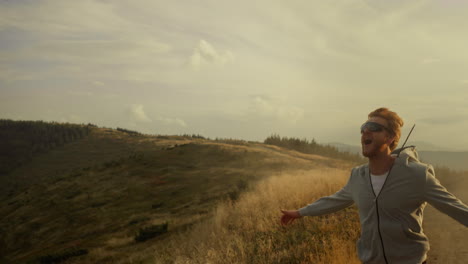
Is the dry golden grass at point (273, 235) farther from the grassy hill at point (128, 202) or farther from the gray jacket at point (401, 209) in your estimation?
the gray jacket at point (401, 209)

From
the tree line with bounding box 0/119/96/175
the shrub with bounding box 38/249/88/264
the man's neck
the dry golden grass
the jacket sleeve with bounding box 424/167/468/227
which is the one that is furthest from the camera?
the tree line with bounding box 0/119/96/175

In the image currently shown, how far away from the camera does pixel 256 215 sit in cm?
1066

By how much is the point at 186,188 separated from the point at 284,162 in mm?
8243

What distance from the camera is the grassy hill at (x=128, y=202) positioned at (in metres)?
14.2

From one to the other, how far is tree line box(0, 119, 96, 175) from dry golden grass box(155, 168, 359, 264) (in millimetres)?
75043

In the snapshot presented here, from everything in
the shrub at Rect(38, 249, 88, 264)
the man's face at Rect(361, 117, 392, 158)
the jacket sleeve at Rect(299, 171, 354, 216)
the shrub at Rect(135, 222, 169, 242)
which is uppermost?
the man's face at Rect(361, 117, 392, 158)

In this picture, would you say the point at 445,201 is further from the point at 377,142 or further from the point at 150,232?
the point at 150,232

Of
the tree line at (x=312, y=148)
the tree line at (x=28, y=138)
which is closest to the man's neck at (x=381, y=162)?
the tree line at (x=312, y=148)

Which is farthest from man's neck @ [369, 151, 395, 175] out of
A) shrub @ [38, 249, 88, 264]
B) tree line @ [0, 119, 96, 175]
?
tree line @ [0, 119, 96, 175]

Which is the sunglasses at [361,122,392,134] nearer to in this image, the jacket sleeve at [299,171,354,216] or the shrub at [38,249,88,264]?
the jacket sleeve at [299,171,354,216]

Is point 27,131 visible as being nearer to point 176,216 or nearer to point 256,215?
point 176,216

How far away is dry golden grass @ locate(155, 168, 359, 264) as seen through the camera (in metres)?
7.09

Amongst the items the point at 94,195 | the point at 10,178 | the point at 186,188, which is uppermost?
the point at 186,188

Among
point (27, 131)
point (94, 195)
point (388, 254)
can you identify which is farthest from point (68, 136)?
point (388, 254)
